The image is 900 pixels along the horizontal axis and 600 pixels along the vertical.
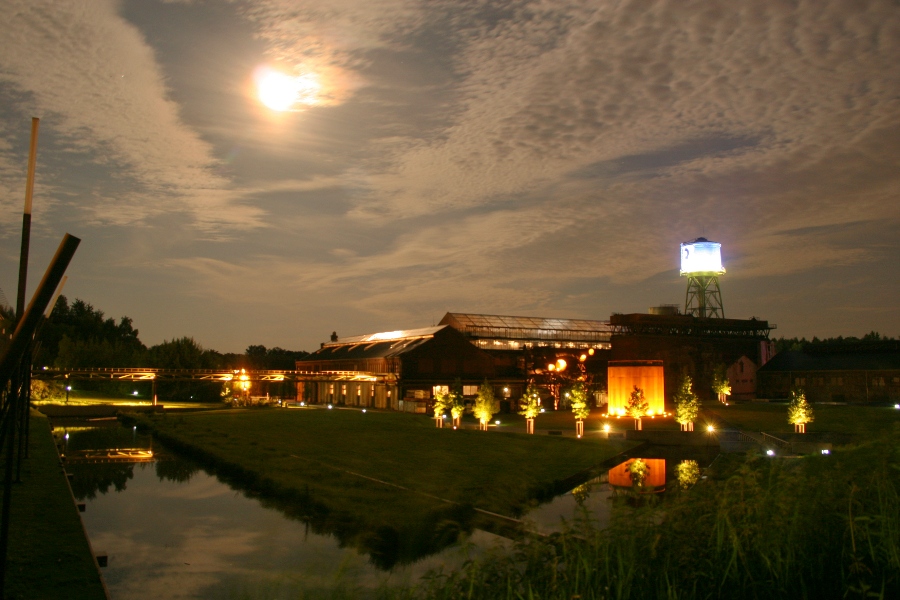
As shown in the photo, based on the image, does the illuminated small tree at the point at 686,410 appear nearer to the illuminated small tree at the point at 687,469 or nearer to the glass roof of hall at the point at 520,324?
the illuminated small tree at the point at 687,469

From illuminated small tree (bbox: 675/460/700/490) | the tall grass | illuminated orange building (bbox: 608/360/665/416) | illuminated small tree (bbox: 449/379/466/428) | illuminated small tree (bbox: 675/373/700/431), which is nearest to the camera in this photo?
the tall grass

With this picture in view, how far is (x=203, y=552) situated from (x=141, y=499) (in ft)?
22.0

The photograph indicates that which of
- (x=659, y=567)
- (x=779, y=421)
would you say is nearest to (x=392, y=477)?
(x=659, y=567)

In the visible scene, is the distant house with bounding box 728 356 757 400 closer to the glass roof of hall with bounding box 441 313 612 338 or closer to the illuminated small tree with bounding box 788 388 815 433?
the glass roof of hall with bounding box 441 313 612 338

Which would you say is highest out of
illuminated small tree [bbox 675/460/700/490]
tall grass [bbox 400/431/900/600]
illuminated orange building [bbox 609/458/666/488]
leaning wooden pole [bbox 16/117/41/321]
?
leaning wooden pole [bbox 16/117/41/321]

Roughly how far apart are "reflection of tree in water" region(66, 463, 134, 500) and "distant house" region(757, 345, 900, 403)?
50.0m

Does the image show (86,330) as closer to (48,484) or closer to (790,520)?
(48,484)

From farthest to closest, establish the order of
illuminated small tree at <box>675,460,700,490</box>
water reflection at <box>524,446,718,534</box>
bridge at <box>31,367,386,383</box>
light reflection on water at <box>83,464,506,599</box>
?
bridge at <box>31,367,386,383</box> → illuminated small tree at <box>675,460,700,490</box> → water reflection at <box>524,446,718,534</box> → light reflection on water at <box>83,464,506,599</box>

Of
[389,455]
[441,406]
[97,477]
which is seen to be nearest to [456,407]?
[441,406]

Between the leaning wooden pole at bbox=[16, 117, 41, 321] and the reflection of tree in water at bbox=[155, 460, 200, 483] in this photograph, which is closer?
the leaning wooden pole at bbox=[16, 117, 41, 321]

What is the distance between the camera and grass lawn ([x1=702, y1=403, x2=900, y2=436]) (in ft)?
132

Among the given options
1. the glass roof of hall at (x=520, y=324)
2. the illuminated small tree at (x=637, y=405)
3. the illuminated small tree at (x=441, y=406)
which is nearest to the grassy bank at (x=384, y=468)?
the illuminated small tree at (x=441, y=406)

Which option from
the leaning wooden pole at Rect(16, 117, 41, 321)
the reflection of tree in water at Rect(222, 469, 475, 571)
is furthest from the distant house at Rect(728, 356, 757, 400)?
the leaning wooden pole at Rect(16, 117, 41, 321)

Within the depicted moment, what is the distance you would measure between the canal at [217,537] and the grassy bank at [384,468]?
0.70 metres
